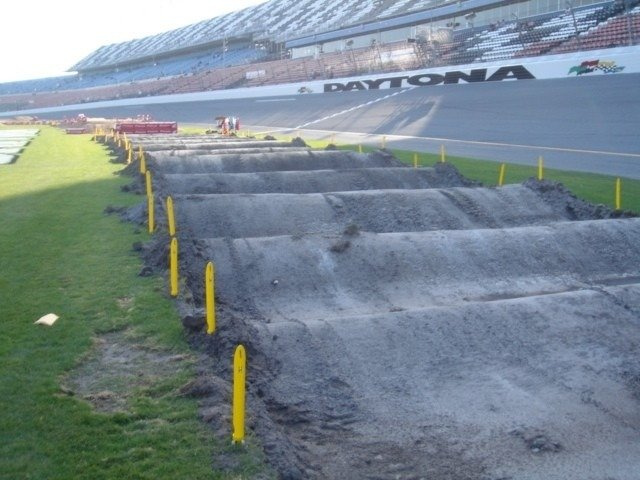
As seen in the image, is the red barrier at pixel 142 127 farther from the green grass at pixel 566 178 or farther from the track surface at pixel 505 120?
the green grass at pixel 566 178

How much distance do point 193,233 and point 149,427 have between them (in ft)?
28.9

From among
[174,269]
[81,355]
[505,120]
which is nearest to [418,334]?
[174,269]

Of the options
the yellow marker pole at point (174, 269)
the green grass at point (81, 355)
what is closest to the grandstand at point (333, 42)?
the green grass at point (81, 355)

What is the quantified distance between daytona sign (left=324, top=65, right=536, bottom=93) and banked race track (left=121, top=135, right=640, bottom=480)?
34.4 metres

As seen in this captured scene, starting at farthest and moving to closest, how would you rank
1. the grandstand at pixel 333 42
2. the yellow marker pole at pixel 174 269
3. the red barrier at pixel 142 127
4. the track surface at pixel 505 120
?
the grandstand at pixel 333 42 < the red barrier at pixel 142 127 < the track surface at pixel 505 120 < the yellow marker pole at pixel 174 269

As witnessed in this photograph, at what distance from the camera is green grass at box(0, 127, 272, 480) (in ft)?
20.8

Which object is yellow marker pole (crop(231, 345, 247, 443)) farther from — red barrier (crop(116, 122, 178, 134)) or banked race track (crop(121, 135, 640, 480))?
red barrier (crop(116, 122, 178, 134))

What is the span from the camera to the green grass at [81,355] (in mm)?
6328

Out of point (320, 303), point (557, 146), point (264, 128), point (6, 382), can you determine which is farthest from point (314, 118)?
point (6, 382)

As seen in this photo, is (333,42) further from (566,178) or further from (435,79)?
(566,178)

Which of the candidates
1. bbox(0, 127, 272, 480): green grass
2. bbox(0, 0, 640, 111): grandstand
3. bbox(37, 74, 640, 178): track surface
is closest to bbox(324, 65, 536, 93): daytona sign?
bbox(37, 74, 640, 178): track surface

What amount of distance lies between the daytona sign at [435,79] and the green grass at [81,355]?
1494 inches

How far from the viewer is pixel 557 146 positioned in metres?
33.8

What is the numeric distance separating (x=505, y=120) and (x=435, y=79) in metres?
16.5
